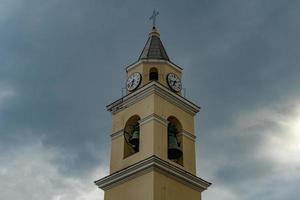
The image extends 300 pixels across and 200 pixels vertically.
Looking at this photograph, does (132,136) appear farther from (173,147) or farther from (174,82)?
(174,82)

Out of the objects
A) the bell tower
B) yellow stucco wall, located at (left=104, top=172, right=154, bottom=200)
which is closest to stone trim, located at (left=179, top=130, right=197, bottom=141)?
the bell tower

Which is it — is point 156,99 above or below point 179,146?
above

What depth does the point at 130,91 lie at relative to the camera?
3169 cm

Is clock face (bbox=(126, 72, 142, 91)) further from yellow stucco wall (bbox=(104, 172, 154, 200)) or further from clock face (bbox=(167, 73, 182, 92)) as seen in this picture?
yellow stucco wall (bbox=(104, 172, 154, 200))

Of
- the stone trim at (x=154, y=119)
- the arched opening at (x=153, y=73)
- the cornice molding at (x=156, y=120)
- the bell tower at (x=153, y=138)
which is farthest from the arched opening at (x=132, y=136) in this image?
the arched opening at (x=153, y=73)

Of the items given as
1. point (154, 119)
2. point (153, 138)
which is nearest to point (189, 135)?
point (154, 119)

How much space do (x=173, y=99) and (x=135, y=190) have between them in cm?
527

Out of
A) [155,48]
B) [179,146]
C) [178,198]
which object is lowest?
[178,198]

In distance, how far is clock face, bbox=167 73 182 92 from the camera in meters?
31.6

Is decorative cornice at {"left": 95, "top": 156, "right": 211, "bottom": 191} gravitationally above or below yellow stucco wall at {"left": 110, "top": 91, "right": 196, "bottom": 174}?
below

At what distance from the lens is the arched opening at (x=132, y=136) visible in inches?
1184

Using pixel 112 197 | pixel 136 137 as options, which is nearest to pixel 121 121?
pixel 136 137

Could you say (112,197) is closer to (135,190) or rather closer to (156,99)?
(135,190)

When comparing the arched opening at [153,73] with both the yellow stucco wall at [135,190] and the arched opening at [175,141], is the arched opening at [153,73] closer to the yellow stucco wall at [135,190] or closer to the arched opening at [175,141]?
the arched opening at [175,141]
